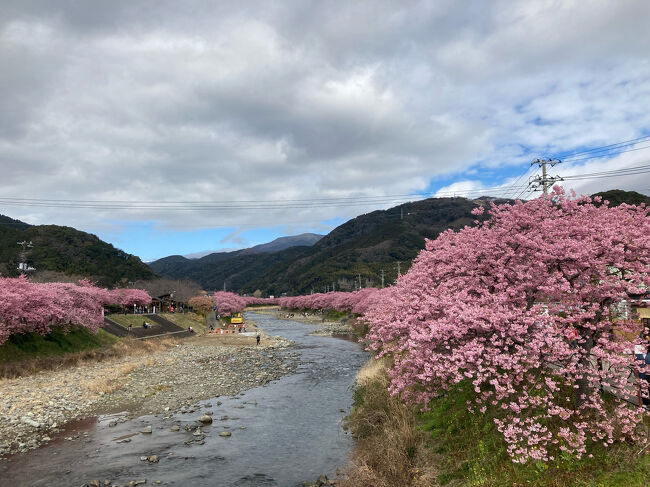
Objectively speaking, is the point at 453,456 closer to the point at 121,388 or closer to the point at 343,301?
the point at 121,388

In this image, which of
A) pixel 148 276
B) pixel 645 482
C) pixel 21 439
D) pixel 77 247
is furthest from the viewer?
pixel 148 276

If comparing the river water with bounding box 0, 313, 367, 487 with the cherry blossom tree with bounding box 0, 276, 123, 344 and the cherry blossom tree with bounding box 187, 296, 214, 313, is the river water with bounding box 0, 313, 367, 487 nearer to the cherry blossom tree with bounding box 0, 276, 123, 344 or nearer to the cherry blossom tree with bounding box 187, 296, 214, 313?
the cherry blossom tree with bounding box 0, 276, 123, 344

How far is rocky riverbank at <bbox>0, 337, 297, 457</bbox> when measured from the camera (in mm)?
23672

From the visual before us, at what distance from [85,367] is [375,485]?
3781cm

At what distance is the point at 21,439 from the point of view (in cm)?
2108

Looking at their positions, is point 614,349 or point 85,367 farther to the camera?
point 85,367

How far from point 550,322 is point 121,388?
32625 mm

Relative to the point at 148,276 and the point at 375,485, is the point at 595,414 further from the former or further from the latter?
the point at 148,276

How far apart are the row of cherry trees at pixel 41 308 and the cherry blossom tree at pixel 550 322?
42.0 m

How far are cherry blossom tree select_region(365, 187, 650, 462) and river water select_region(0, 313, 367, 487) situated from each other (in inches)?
320

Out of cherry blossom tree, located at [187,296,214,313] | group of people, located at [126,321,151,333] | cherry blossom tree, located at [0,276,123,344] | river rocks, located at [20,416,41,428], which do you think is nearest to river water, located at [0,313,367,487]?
river rocks, located at [20,416,41,428]

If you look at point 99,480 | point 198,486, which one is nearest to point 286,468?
point 198,486

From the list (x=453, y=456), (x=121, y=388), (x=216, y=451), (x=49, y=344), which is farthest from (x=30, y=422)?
(x=49, y=344)

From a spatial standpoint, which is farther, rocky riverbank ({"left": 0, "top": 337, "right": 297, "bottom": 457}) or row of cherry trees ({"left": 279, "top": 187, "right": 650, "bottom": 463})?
rocky riverbank ({"left": 0, "top": 337, "right": 297, "bottom": 457})
